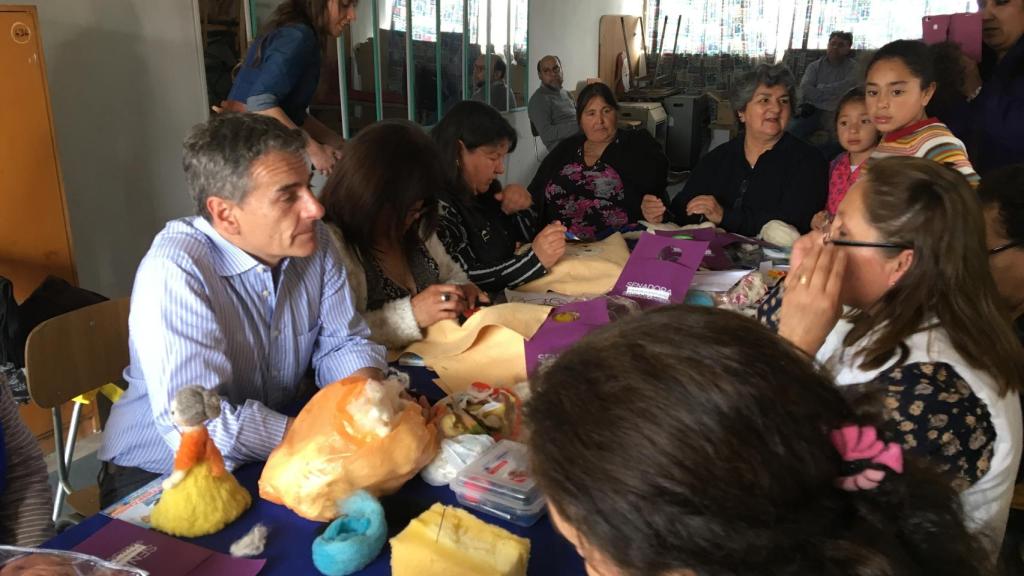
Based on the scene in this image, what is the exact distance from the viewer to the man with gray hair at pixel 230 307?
4.67 ft

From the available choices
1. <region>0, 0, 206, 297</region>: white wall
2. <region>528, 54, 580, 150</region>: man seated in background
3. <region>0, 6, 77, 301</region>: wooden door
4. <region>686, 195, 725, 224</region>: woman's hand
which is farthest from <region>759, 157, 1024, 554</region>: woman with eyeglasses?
<region>528, 54, 580, 150</region>: man seated in background

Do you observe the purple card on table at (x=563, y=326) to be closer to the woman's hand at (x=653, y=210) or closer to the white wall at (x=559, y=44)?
the woman's hand at (x=653, y=210)

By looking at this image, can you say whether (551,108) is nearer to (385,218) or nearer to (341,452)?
(385,218)

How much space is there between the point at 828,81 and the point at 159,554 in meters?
7.59

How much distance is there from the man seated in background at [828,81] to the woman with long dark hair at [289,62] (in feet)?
17.3

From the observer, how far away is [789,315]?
151cm

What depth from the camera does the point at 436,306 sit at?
196 cm

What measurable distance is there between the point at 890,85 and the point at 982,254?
1755mm

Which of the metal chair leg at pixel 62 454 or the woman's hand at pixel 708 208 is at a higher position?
the woman's hand at pixel 708 208

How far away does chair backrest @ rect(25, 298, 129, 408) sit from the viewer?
1.73m

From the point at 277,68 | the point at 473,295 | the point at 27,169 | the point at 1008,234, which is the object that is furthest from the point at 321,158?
the point at 1008,234

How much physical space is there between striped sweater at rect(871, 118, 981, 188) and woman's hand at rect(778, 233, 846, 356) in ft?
4.43

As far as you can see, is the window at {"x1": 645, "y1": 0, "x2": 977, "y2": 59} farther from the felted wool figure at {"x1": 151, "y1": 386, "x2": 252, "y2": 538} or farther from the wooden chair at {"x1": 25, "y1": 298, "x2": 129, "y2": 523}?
the felted wool figure at {"x1": 151, "y1": 386, "x2": 252, "y2": 538}

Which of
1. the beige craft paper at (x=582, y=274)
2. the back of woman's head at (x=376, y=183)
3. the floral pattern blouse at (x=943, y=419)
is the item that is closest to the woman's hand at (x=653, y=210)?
the beige craft paper at (x=582, y=274)
